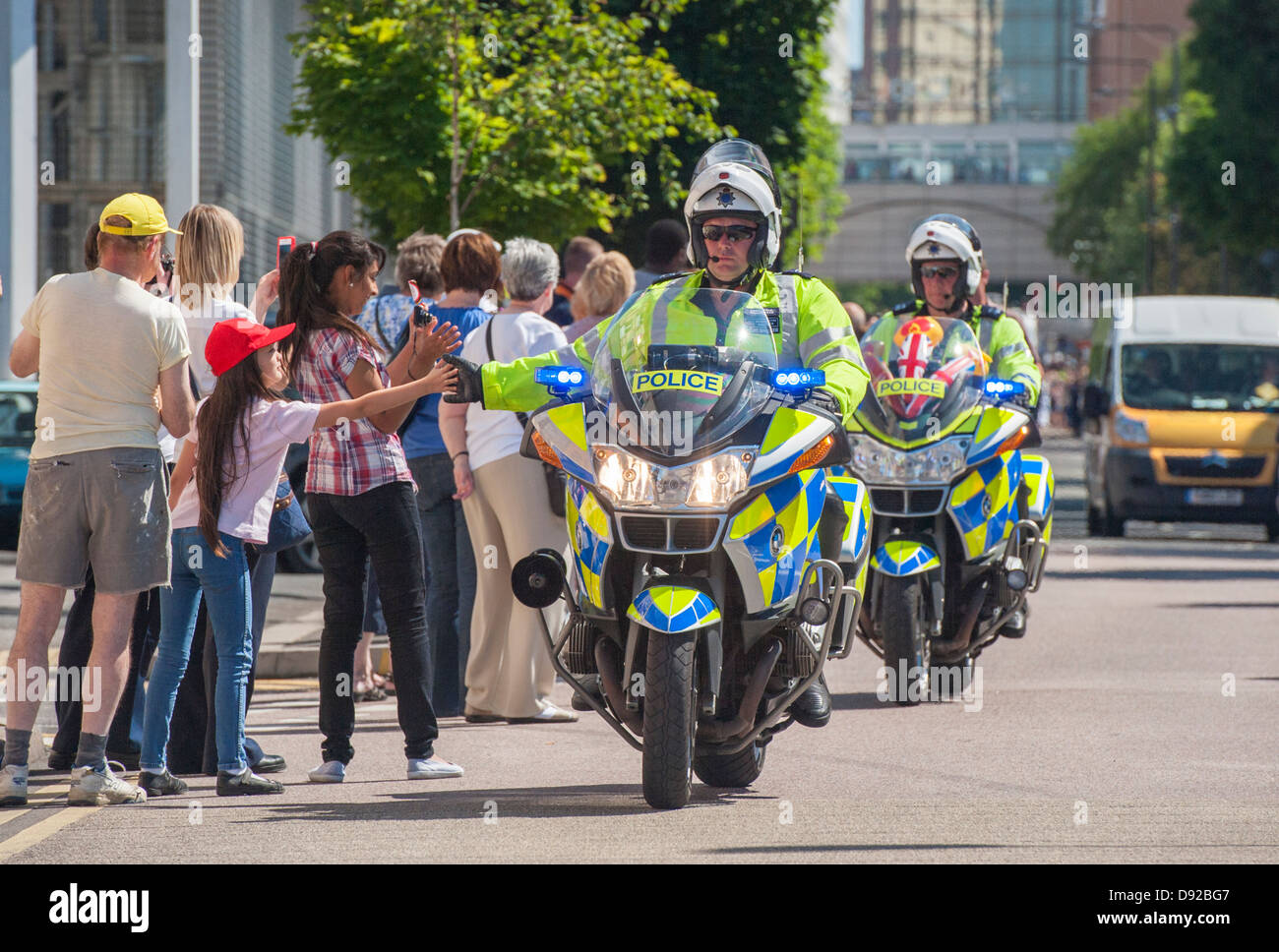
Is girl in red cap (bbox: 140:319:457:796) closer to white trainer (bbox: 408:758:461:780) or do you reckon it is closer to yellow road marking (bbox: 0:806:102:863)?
yellow road marking (bbox: 0:806:102:863)

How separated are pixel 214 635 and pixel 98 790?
2.08 feet

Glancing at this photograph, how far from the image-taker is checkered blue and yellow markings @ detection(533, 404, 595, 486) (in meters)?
7.18

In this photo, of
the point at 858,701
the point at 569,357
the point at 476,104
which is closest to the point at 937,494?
the point at 858,701

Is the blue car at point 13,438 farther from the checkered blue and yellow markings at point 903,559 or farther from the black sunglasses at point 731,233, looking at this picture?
the black sunglasses at point 731,233

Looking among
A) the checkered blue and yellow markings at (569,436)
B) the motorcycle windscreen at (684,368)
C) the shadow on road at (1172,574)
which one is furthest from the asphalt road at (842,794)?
the shadow on road at (1172,574)

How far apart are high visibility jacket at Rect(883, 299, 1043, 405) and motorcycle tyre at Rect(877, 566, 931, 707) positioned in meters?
1.20

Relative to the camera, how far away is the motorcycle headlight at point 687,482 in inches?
273

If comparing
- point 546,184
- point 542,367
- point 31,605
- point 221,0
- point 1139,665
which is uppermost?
point 221,0

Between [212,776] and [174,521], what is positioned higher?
[174,521]

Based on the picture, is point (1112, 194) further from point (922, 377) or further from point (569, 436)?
point (569, 436)

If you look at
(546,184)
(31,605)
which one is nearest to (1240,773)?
(31,605)
